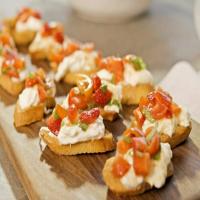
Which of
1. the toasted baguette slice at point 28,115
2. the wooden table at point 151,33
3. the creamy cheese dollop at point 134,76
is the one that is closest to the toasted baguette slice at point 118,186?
the toasted baguette slice at point 28,115

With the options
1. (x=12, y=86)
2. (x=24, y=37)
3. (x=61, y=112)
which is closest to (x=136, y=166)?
(x=61, y=112)

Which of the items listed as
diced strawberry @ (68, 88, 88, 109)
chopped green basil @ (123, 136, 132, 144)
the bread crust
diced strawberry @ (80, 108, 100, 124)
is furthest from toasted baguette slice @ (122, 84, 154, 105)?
the bread crust

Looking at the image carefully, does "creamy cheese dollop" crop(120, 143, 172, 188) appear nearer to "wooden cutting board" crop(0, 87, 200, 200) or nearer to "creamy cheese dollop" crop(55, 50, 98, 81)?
"wooden cutting board" crop(0, 87, 200, 200)

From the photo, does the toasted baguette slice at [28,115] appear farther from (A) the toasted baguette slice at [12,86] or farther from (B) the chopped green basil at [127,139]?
(B) the chopped green basil at [127,139]

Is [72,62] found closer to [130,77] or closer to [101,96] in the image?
[130,77]

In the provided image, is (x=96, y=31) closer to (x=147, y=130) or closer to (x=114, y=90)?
(x=114, y=90)

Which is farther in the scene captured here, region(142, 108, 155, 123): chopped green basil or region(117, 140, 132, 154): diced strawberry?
region(142, 108, 155, 123): chopped green basil
